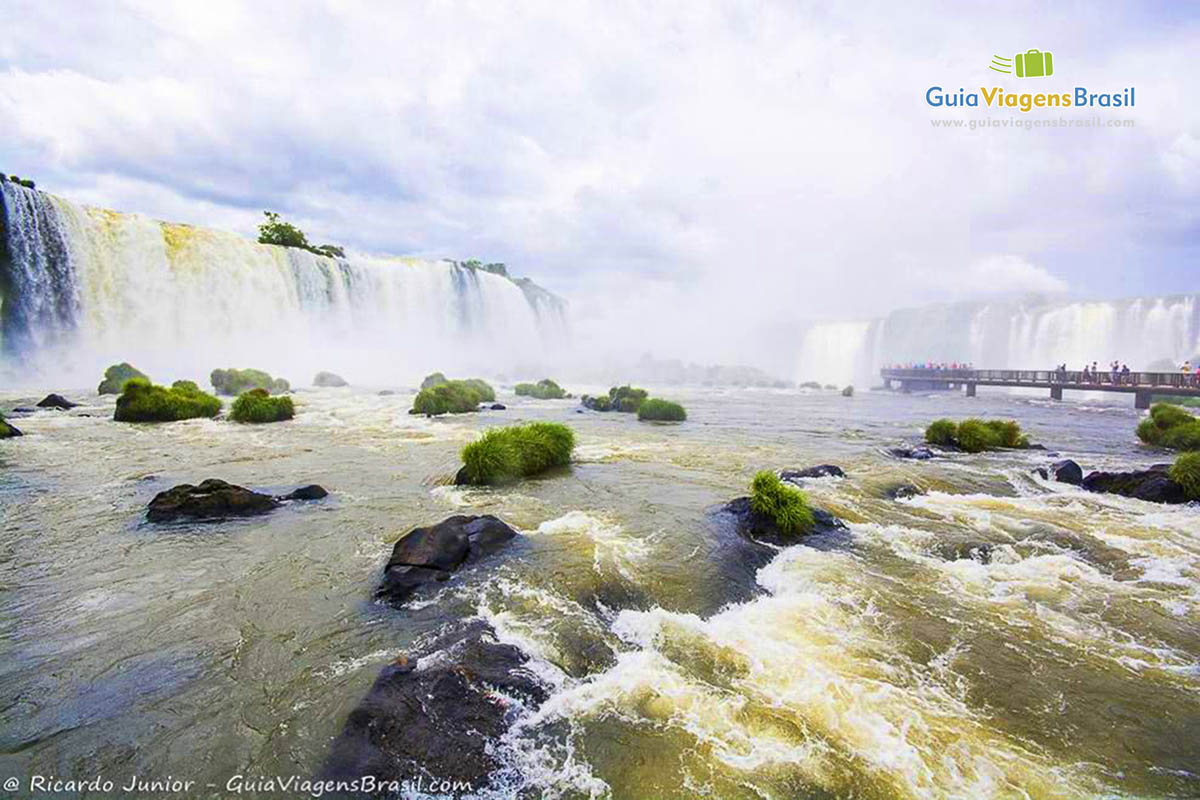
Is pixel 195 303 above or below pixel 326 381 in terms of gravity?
above

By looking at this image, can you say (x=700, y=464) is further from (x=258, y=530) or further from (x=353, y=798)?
(x=353, y=798)

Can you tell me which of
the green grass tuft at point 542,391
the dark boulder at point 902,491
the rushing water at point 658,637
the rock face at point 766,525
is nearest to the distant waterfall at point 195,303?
the green grass tuft at point 542,391

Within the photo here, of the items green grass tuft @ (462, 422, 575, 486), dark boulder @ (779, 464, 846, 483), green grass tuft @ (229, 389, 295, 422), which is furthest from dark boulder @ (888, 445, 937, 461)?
green grass tuft @ (229, 389, 295, 422)

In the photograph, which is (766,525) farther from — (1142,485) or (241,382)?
(241,382)

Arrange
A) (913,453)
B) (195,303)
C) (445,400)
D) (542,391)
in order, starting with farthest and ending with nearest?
(195,303)
(542,391)
(445,400)
(913,453)

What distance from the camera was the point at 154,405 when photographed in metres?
24.1

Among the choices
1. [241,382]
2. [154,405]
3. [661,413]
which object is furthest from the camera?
[241,382]

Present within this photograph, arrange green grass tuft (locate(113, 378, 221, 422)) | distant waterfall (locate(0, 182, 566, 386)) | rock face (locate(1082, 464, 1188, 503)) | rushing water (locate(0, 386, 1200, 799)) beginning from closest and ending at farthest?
rushing water (locate(0, 386, 1200, 799)) < rock face (locate(1082, 464, 1188, 503)) < green grass tuft (locate(113, 378, 221, 422)) < distant waterfall (locate(0, 182, 566, 386))

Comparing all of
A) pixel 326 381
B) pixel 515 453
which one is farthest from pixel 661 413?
pixel 326 381

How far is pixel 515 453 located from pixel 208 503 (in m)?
7.13

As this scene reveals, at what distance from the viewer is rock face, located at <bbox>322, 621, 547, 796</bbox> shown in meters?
4.28

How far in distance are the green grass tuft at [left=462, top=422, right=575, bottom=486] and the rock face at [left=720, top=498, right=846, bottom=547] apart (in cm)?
607

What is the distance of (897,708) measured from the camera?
5.27m

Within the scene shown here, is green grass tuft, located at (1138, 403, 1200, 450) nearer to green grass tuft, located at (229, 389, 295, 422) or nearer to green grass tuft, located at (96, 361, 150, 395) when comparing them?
green grass tuft, located at (229, 389, 295, 422)
